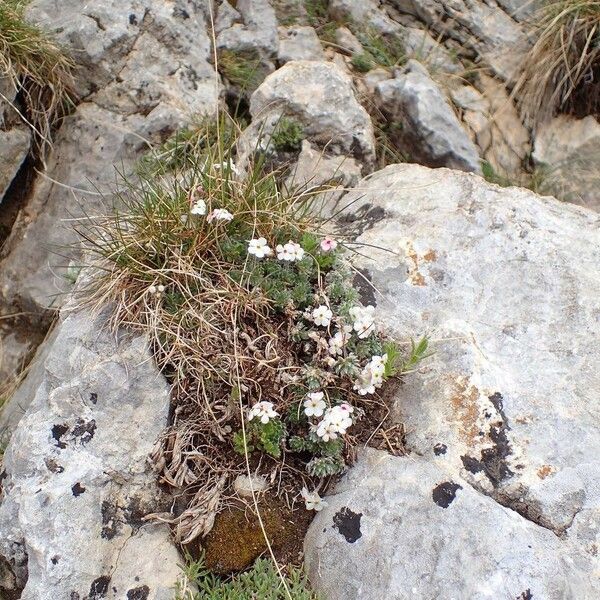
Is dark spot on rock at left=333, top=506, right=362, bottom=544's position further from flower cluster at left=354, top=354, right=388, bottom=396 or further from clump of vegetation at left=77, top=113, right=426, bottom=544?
flower cluster at left=354, top=354, right=388, bottom=396

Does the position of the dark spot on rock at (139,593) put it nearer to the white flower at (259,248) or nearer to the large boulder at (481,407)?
the large boulder at (481,407)

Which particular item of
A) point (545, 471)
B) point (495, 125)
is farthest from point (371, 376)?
point (495, 125)

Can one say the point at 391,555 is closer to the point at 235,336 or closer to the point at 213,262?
the point at 235,336

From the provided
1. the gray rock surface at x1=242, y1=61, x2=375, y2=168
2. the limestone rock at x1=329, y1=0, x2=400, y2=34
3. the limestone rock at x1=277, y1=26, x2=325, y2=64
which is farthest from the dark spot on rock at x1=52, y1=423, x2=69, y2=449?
the limestone rock at x1=329, y1=0, x2=400, y2=34

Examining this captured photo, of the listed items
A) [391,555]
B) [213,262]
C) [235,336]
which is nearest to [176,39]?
[213,262]

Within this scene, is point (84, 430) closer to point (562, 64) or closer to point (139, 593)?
point (139, 593)
